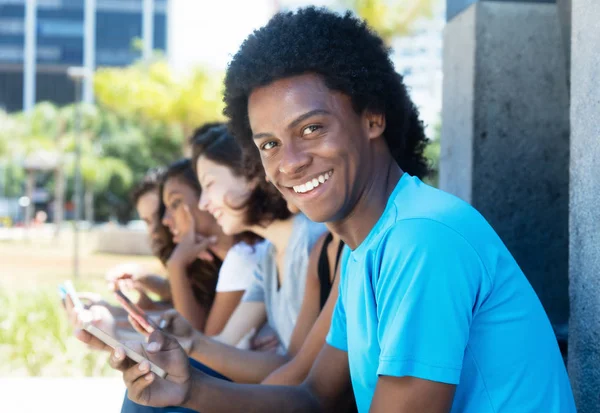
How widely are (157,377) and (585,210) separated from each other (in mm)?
1234

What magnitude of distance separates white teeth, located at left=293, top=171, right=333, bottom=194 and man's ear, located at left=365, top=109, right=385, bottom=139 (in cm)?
16

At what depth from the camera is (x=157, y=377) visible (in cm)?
177

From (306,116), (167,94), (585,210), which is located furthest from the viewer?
(167,94)

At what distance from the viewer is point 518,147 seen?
3266 mm

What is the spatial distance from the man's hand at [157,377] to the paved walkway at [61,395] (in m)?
1.63

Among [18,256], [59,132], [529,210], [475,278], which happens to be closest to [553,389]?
[475,278]

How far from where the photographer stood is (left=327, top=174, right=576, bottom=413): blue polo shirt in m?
1.32

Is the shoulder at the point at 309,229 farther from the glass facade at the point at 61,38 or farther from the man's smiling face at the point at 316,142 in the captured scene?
the glass facade at the point at 61,38

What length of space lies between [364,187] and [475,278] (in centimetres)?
40

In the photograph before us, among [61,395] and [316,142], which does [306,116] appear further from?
[61,395]

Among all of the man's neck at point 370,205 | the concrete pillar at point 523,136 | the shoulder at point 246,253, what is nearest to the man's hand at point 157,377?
the man's neck at point 370,205

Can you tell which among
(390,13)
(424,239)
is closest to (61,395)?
(424,239)

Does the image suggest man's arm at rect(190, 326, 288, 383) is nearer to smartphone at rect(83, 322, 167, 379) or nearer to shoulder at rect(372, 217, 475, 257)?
smartphone at rect(83, 322, 167, 379)

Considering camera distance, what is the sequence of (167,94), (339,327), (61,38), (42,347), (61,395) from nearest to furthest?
(339,327) → (61,395) → (42,347) → (167,94) → (61,38)
